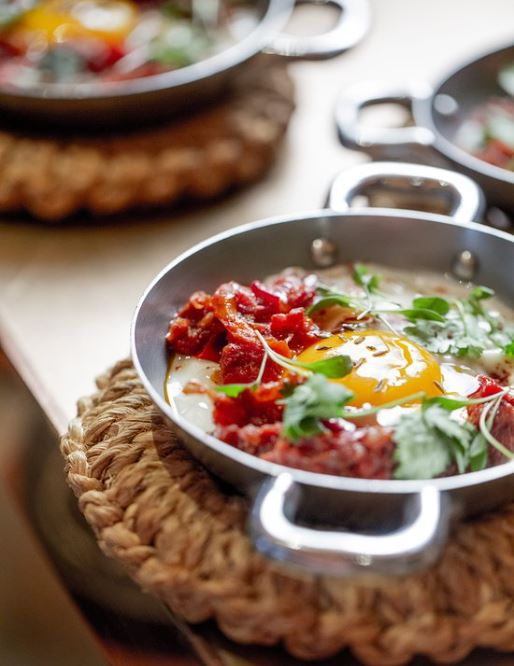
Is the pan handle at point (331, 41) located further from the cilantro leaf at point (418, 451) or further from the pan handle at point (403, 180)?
the cilantro leaf at point (418, 451)

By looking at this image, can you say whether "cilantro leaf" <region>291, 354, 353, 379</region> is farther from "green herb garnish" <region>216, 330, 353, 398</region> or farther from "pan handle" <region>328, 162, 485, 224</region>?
"pan handle" <region>328, 162, 485, 224</region>

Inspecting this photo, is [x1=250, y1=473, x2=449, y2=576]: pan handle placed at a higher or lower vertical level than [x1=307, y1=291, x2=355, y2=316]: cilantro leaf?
higher

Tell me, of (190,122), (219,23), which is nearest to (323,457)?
(190,122)

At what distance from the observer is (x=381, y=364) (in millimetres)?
958

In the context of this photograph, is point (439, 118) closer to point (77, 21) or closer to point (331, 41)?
point (331, 41)

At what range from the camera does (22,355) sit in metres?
1.27

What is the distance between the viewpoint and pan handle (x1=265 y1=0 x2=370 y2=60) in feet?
4.90

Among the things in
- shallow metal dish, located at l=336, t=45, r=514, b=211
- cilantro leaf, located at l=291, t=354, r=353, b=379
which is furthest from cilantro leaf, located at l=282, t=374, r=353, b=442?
shallow metal dish, located at l=336, t=45, r=514, b=211

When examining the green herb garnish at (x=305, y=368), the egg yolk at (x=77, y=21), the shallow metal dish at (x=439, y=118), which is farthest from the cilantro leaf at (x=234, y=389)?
the egg yolk at (x=77, y=21)

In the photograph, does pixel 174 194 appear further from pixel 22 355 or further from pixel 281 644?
pixel 281 644

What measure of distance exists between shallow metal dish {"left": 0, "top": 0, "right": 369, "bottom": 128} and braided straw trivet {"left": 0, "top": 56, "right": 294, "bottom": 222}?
4 centimetres

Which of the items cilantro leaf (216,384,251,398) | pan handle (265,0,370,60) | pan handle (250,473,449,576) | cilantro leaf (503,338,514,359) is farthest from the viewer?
pan handle (265,0,370,60)

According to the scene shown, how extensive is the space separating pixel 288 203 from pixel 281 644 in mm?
874

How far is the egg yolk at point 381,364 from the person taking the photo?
93cm
